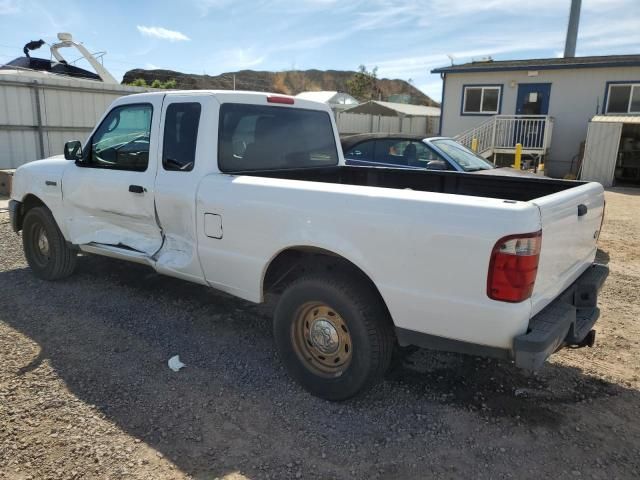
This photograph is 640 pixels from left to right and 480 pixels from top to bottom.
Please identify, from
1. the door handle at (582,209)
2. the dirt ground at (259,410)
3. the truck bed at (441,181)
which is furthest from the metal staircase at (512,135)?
the door handle at (582,209)

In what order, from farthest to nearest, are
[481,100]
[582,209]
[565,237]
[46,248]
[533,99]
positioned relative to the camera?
1. [481,100]
2. [533,99]
3. [46,248]
4. [582,209]
5. [565,237]

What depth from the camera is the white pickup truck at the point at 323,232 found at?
256 cm

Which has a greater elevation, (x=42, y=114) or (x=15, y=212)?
(x=42, y=114)

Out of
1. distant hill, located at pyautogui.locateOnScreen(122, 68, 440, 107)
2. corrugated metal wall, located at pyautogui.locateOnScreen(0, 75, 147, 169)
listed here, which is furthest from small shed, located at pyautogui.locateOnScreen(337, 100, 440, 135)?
distant hill, located at pyautogui.locateOnScreen(122, 68, 440, 107)

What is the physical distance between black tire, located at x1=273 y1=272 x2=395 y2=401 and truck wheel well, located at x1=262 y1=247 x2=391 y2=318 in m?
0.05

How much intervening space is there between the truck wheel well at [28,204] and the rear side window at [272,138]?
2.56 meters

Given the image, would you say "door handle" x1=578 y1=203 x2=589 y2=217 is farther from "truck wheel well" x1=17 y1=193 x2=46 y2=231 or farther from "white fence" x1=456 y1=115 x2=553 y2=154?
"white fence" x1=456 y1=115 x2=553 y2=154

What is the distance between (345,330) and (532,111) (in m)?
18.2

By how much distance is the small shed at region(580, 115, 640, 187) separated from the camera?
15312 millimetres

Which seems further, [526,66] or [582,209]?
[526,66]

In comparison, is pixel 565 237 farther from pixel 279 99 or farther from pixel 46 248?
pixel 46 248

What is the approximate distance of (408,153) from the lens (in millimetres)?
8328

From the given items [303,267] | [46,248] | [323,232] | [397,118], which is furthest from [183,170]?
[397,118]

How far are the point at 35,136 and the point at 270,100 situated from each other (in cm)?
1029
